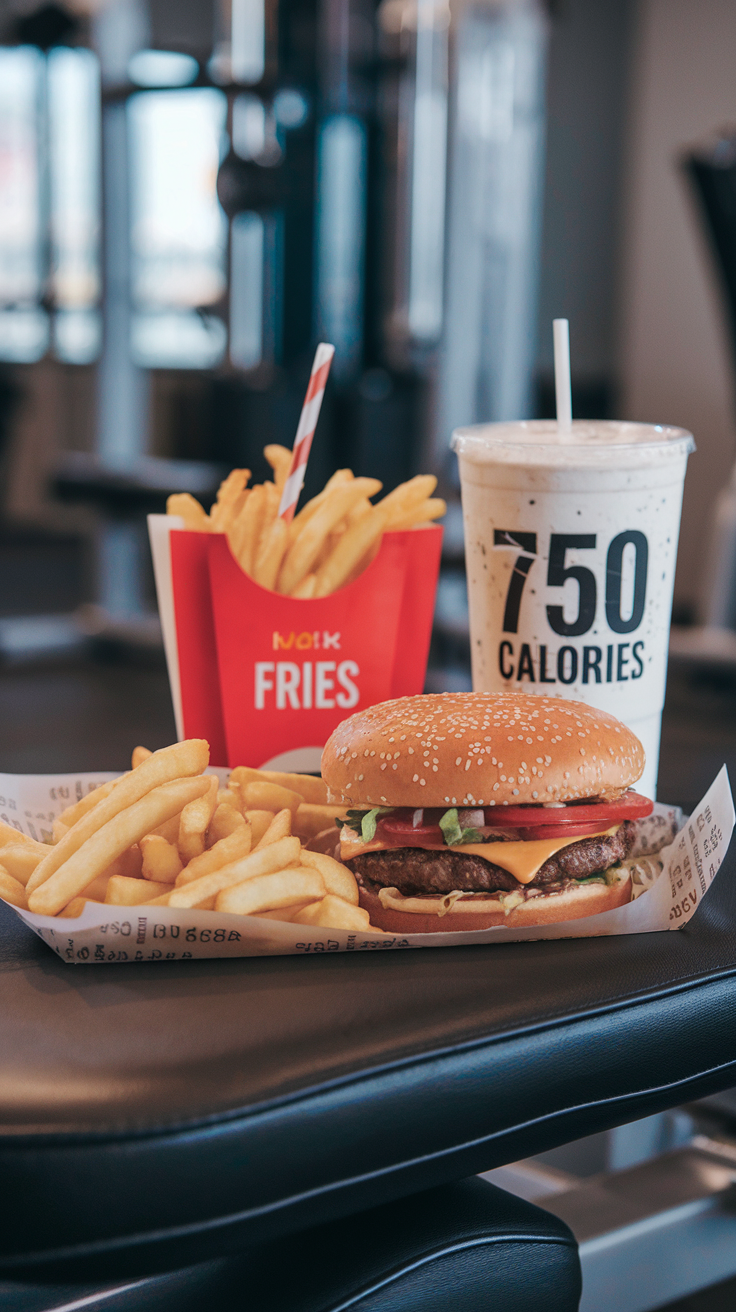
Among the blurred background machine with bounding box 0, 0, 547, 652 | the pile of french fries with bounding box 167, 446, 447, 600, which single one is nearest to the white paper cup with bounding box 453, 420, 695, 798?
the pile of french fries with bounding box 167, 446, 447, 600

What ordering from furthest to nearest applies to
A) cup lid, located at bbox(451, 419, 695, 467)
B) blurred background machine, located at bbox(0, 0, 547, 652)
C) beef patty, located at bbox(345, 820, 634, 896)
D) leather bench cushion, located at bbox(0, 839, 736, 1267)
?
1. blurred background machine, located at bbox(0, 0, 547, 652)
2. cup lid, located at bbox(451, 419, 695, 467)
3. beef patty, located at bbox(345, 820, 634, 896)
4. leather bench cushion, located at bbox(0, 839, 736, 1267)

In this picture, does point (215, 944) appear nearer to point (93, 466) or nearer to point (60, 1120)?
point (60, 1120)

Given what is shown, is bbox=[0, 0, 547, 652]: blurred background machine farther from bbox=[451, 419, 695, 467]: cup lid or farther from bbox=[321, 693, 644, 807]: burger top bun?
bbox=[321, 693, 644, 807]: burger top bun

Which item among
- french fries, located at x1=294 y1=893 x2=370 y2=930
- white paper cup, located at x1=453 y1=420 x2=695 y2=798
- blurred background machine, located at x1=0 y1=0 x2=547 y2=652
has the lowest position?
french fries, located at x1=294 y1=893 x2=370 y2=930

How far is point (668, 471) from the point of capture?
127 centimetres

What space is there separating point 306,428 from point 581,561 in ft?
1.01

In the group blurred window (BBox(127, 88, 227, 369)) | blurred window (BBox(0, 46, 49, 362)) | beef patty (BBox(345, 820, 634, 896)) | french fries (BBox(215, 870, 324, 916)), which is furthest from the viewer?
blurred window (BBox(0, 46, 49, 362))

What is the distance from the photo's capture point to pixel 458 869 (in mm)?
987

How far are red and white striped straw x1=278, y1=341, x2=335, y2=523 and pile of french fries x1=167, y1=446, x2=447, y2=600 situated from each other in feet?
0.12

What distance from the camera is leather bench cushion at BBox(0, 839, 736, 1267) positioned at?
28.4 inches

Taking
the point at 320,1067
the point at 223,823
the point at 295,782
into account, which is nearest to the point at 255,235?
the point at 295,782

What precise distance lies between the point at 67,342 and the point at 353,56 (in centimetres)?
388

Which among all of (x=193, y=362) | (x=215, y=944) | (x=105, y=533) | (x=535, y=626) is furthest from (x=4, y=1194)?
(x=193, y=362)

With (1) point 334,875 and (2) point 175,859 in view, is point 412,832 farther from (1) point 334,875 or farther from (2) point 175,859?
(2) point 175,859
